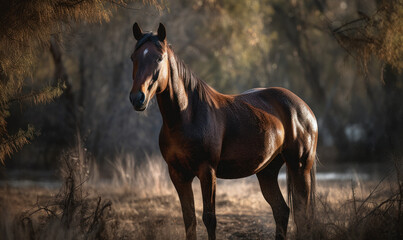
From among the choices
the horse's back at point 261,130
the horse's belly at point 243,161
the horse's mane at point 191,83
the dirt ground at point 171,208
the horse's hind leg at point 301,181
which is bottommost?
the dirt ground at point 171,208

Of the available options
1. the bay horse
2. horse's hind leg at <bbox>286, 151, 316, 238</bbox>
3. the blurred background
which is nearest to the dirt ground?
horse's hind leg at <bbox>286, 151, 316, 238</bbox>

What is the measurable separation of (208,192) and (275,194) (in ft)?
4.15

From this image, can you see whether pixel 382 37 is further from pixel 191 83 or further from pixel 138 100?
pixel 138 100

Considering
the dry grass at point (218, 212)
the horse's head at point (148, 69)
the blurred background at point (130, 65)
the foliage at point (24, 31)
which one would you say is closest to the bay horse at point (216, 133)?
the horse's head at point (148, 69)

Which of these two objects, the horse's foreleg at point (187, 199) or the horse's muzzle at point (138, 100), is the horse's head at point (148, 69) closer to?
the horse's muzzle at point (138, 100)

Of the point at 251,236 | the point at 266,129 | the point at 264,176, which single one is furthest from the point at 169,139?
the point at 251,236

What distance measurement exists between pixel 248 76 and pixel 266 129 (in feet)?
49.8

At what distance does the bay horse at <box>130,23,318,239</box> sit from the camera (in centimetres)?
368

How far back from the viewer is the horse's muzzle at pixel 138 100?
10.8ft

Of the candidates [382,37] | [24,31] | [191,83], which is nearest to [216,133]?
[191,83]

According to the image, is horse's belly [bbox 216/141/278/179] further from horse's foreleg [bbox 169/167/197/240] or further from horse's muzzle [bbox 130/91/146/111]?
horse's muzzle [bbox 130/91/146/111]

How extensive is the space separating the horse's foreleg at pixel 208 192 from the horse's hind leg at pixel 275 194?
40.2 inches

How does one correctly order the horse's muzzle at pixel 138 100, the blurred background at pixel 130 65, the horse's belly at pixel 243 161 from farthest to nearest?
the blurred background at pixel 130 65 → the horse's belly at pixel 243 161 → the horse's muzzle at pixel 138 100

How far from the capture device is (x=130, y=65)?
37.3 ft
